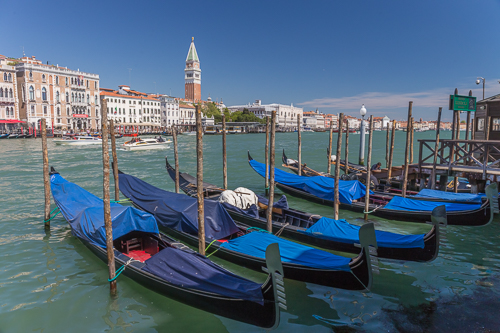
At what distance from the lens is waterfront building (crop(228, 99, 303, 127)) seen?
105m

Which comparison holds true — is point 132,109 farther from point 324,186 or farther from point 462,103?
point 462,103

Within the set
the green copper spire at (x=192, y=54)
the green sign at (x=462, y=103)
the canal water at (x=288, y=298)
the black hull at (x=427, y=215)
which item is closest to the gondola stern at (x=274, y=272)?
the canal water at (x=288, y=298)

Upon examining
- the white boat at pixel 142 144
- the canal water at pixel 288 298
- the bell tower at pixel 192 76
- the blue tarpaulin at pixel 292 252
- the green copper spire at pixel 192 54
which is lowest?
the canal water at pixel 288 298

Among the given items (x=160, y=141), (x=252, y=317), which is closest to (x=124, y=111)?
(x=160, y=141)

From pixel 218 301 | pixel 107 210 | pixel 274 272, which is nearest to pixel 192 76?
pixel 107 210

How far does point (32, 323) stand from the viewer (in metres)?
4.53

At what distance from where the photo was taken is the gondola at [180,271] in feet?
12.3

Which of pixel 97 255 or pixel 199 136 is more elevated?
A: pixel 199 136

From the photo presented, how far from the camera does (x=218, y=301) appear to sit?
162 inches

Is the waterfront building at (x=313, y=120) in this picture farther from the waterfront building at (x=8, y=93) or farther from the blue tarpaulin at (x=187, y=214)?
the blue tarpaulin at (x=187, y=214)

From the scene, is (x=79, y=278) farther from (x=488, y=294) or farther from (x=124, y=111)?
(x=124, y=111)

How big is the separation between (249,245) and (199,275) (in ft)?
4.90

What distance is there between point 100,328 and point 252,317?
2.05 m

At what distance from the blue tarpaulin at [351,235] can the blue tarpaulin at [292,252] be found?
3.42 ft
